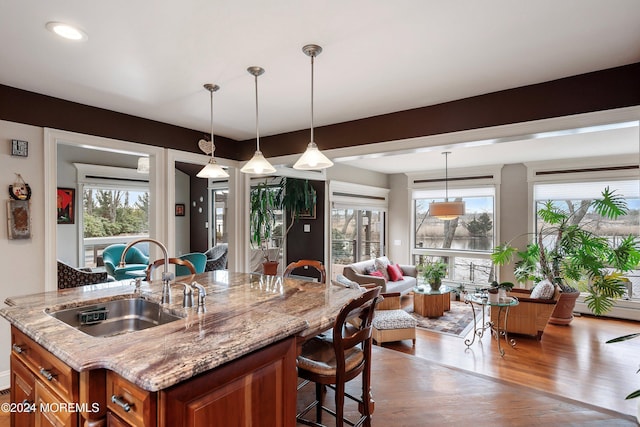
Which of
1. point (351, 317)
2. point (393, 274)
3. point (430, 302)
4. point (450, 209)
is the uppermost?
point (450, 209)

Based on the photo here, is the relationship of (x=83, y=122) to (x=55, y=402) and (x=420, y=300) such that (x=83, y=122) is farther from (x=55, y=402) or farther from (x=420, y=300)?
(x=420, y=300)

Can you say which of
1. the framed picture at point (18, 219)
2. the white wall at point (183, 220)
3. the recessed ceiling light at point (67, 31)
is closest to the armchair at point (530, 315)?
the recessed ceiling light at point (67, 31)

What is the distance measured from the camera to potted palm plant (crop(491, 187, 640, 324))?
166 inches

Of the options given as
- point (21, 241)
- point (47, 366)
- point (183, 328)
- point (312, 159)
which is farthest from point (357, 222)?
point (47, 366)

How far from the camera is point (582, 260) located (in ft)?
14.5

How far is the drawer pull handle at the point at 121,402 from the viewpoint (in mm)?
1109

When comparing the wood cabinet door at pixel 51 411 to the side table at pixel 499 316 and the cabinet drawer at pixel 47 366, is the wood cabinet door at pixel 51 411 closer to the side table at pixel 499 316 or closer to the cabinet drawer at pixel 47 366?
the cabinet drawer at pixel 47 366

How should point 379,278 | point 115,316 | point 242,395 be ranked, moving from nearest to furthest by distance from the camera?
point 242,395
point 115,316
point 379,278

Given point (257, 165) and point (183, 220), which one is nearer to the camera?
point (257, 165)

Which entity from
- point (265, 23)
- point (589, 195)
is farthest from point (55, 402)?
point (589, 195)

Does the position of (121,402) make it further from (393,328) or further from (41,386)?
(393,328)

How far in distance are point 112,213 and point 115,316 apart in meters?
5.83

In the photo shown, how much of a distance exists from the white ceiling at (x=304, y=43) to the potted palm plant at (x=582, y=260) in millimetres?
3109

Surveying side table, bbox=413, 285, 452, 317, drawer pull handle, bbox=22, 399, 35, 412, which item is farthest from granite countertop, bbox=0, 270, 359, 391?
side table, bbox=413, 285, 452, 317
